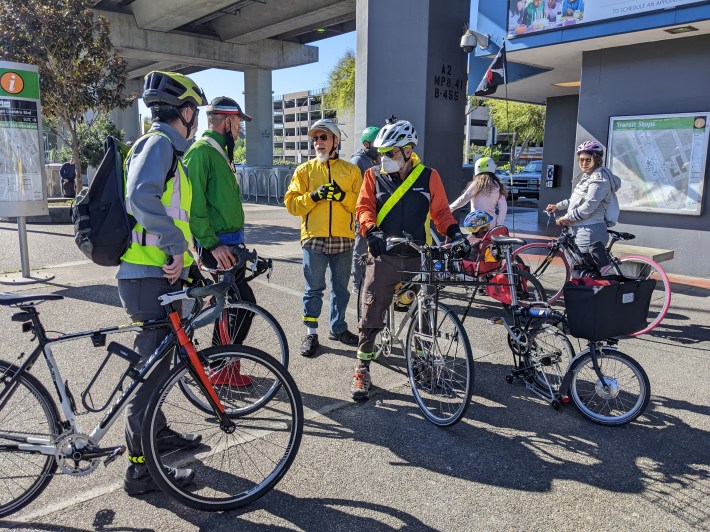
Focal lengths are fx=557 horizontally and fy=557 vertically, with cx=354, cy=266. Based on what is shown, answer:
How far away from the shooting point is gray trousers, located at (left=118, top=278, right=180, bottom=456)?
9.18 feet

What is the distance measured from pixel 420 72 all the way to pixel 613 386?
20.8 ft

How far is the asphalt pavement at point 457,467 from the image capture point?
9.05 ft

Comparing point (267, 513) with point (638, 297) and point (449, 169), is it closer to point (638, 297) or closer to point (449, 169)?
point (638, 297)

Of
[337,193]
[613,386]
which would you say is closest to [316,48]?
[337,193]

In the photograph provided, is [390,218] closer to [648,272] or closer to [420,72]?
[648,272]

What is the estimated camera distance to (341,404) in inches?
160

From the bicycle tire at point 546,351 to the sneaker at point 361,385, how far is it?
119cm

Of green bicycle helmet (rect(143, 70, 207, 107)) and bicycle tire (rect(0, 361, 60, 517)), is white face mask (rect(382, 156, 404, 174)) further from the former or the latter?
bicycle tire (rect(0, 361, 60, 517))

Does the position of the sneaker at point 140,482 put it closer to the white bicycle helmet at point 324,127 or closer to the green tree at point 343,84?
the white bicycle helmet at point 324,127

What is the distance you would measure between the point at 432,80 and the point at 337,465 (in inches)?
275

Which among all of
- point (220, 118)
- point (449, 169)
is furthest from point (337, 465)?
point (449, 169)

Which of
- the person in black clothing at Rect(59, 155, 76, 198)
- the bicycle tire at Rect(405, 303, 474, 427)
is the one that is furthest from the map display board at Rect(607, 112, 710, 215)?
the person in black clothing at Rect(59, 155, 76, 198)

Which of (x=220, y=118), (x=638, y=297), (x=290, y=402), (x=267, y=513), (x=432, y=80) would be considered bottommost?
(x=267, y=513)

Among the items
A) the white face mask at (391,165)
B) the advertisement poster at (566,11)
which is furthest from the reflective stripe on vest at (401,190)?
the advertisement poster at (566,11)
